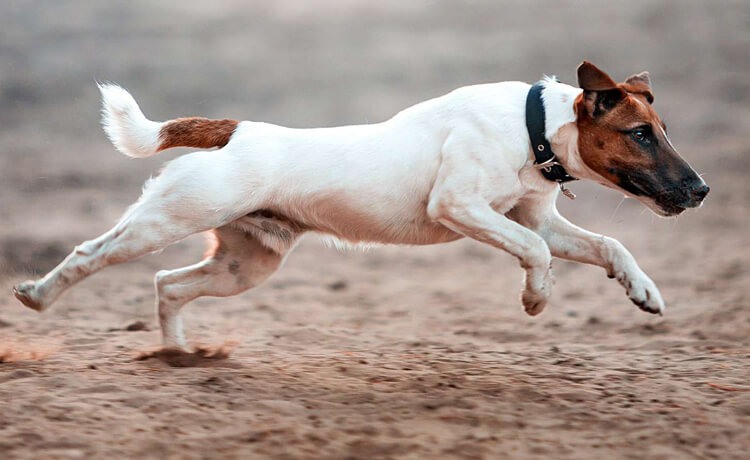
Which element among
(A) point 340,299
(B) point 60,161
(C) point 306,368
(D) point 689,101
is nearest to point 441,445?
(C) point 306,368

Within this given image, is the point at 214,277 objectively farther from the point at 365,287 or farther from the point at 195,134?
the point at 365,287

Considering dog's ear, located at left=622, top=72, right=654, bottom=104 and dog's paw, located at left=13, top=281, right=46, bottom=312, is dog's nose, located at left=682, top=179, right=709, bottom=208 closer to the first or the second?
dog's ear, located at left=622, top=72, right=654, bottom=104

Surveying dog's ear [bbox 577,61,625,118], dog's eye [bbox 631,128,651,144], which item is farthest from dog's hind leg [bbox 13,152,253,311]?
dog's eye [bbox 631,128,651,144]

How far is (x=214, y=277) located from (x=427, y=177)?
1488 millimetres

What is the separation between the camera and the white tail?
188 inches

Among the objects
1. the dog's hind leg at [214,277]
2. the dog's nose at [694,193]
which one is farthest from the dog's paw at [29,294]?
the dog's nose at [694,193]

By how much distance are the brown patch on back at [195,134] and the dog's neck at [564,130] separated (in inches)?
68.5

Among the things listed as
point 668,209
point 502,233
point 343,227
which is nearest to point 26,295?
point 343,227

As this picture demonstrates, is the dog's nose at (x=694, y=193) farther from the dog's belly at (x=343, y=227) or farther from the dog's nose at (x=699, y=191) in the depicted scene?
the dog's belly at (x=343, y=227)

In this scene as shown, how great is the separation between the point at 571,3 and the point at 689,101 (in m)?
4.15

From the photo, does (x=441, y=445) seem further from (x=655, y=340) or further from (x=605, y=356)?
(x=655, y=340)

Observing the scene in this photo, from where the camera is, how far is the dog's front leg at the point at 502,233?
14.6 feet

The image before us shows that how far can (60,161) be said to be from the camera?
12.8 metres

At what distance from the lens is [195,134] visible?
4820mm
